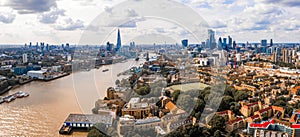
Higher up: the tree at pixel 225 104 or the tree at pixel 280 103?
the tree at pixel 225 104

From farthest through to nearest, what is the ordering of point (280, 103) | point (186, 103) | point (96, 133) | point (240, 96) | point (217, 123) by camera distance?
point (240, 96) → point (280, 103) → point (186, 103) → point (217, 123) → point (96, 133)

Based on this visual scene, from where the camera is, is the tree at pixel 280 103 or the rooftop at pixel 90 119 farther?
Answer: the tree at pixel 280 103

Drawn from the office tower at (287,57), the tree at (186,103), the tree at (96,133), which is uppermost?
the office tower at (287,57)

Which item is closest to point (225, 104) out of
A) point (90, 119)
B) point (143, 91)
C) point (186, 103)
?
point (186, 103)

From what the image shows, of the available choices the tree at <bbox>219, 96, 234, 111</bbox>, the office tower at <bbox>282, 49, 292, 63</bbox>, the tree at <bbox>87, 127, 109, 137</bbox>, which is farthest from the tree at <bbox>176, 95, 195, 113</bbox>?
the office tower at <bbox>282, 49, 292, 63</bbox>

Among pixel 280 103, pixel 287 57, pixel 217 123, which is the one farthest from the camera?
Answer: pixel 287 57

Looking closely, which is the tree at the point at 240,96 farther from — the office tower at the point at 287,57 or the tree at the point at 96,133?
the office tower at the point at 287,57

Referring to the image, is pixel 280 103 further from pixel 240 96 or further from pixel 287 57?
pixel 287 57

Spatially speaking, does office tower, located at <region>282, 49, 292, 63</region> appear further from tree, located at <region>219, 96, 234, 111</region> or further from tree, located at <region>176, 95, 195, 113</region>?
tree, located at <region>176, 95, 195, 113</region>

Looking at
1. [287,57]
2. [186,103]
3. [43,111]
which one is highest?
[287,57]

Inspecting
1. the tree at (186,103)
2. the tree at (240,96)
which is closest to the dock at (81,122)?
the tree at (186,103)

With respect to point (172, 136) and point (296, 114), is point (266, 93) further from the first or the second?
point (172, 136)
